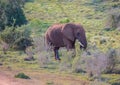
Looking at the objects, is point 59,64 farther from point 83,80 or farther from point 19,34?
point 19,34

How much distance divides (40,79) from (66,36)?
6007mm

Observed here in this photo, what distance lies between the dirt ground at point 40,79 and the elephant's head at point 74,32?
3.99 m

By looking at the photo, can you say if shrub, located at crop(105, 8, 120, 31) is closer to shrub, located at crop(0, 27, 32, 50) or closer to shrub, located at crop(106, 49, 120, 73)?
shrub, located at crop(0, 27, 32, 50)

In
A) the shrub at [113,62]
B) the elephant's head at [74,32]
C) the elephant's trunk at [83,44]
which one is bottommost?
the shrub at [113,62]

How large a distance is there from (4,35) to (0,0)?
705 cm

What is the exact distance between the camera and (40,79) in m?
18.3

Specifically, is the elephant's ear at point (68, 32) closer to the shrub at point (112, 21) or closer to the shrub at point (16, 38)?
the shrub at point (16, 38)

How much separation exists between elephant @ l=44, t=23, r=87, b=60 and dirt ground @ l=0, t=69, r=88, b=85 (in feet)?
12.8

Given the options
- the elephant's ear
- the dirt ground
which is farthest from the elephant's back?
the dirt ground

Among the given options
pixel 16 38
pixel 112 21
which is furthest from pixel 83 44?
pixel 112 21

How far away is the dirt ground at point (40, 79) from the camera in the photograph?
661 inches

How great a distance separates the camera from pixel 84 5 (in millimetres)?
44906

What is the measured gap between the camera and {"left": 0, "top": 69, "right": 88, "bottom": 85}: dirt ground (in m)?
16.8

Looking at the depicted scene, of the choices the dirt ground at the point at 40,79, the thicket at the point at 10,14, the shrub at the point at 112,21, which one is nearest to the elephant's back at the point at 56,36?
the dirt ground at the point at 40,79
